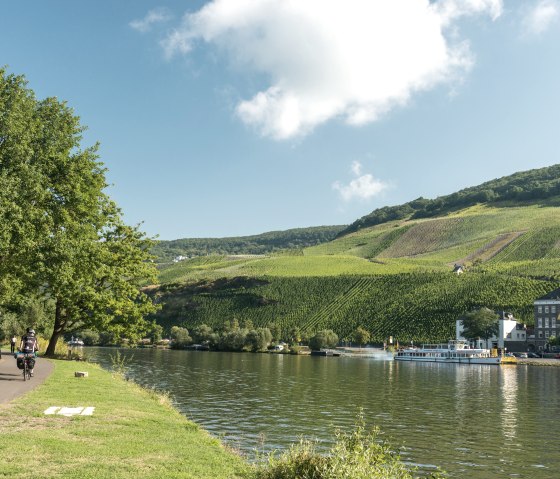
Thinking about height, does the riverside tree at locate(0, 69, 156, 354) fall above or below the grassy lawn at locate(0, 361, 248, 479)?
above

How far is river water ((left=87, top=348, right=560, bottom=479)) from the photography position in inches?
847

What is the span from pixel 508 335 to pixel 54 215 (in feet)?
367

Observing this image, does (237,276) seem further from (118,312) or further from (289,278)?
(118,312)

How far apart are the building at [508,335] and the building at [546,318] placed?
3017mm

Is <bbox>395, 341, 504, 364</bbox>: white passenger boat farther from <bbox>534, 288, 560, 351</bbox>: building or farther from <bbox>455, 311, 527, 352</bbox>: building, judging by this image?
<bbox>534, 288, 560, 351</bbox>: building

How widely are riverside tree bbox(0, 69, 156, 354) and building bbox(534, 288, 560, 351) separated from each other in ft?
334

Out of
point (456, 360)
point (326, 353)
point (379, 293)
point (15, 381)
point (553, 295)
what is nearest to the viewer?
point (15, 381)

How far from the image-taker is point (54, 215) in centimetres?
3259

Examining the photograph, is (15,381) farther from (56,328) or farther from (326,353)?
(326,353)

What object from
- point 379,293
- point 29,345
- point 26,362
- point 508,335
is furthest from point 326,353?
point 26,362

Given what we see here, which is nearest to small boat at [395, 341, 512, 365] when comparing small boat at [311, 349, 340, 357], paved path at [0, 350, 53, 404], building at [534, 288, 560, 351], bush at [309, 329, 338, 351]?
small boat at [311, 349, 340, 357]

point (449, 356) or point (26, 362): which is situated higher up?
point (26, 362)

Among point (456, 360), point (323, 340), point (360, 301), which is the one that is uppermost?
point (360, 301)

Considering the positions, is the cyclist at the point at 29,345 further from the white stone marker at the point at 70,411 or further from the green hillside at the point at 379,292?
the green hillside at the point at 379,292
